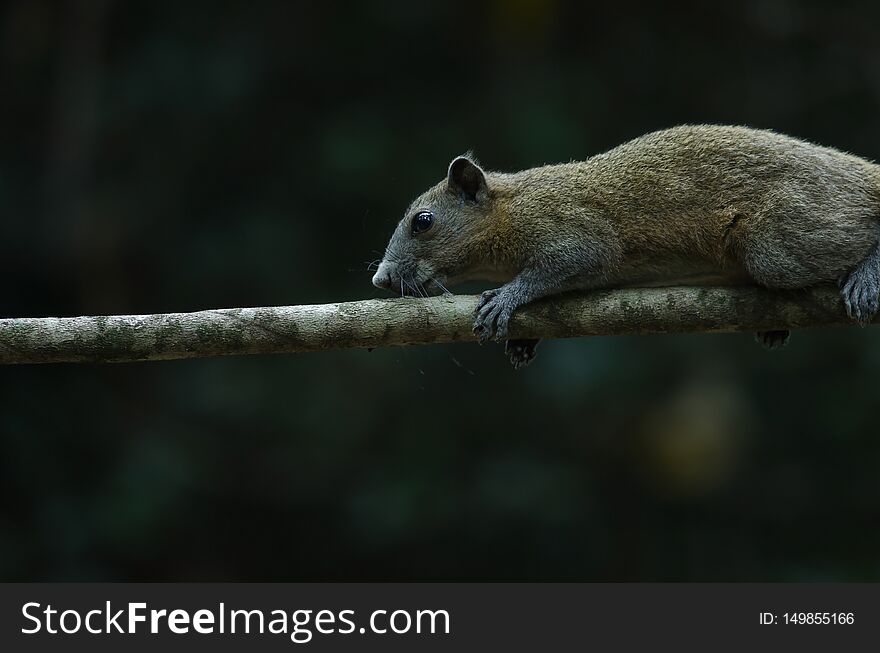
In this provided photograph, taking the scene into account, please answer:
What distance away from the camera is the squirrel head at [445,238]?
823 centimetres

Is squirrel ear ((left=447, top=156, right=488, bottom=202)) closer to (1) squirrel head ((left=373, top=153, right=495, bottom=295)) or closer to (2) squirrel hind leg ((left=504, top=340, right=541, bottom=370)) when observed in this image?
(1) squirrel head ((left=373, top=153, right=495, bottom=295))

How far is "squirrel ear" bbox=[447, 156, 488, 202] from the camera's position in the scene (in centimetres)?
836

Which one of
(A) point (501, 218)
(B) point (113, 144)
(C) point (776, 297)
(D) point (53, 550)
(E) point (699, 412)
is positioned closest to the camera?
(C) point (776, 297)

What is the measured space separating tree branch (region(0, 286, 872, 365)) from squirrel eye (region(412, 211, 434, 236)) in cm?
101

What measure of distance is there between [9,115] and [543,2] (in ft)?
21.8

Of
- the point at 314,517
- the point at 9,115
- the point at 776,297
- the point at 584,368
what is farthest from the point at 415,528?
the point at 776,297

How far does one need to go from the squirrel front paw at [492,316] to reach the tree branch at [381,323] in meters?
0.06

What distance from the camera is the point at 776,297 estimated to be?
24.8ft

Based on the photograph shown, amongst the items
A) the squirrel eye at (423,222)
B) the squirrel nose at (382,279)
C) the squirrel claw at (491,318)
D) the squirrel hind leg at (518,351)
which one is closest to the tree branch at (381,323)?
the squirrel claw at (491,318)

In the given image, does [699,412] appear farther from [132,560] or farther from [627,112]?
[132,560]

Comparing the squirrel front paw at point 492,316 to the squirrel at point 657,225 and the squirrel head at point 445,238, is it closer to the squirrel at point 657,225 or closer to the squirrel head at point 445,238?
the squirrel at point 657,225

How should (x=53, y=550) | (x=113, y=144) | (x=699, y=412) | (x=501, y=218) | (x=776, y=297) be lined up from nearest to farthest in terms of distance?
(x=776, y=297)
(x=501, y=218)
(x=699, y=412)
(x=53, y=550)
(x=113, y=144)

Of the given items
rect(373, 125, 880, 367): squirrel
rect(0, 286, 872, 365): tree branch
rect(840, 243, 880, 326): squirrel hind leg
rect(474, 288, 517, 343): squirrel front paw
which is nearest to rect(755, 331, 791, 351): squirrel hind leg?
rect(373, 125, 880, 367): squirrel

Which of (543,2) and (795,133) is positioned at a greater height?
(543,2)
